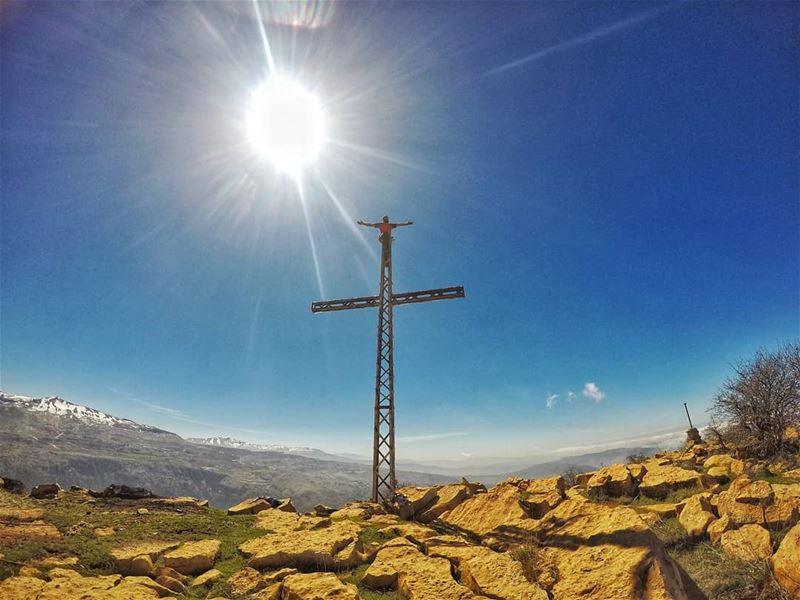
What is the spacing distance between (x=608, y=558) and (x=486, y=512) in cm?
565

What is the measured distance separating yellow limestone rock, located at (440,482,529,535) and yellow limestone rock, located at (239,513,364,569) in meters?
3.84

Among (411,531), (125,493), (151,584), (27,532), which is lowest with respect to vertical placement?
(411,531)

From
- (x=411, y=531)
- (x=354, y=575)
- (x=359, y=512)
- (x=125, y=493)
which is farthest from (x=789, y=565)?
(x=125, y=493)

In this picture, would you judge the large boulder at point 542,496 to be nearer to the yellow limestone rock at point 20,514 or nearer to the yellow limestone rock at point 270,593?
the yellow limestone rock at point 270,593

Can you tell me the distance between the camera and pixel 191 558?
8812 mm

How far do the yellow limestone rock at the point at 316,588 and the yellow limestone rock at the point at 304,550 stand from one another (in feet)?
3.28

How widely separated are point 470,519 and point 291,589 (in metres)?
6.80

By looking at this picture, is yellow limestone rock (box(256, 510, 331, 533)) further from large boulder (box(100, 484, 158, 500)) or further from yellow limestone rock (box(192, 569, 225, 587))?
large boulder (box(100, 484, 158, 500))

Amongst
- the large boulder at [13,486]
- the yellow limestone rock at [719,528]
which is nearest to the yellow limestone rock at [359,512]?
the yellow limestone rock at [719,528]

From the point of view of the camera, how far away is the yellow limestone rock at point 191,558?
28.4ft

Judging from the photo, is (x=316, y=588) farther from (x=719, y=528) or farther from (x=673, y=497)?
(x=673, y=497)

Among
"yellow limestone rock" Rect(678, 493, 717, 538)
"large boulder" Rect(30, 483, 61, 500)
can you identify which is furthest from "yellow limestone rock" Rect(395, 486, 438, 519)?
"large boulder" Rect(30, 483, 61, 500)

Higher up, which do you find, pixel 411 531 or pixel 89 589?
pixel 89 589

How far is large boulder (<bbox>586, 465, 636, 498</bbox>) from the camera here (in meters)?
15.2
